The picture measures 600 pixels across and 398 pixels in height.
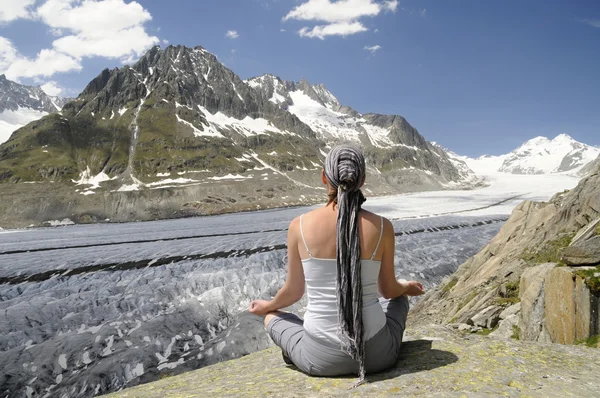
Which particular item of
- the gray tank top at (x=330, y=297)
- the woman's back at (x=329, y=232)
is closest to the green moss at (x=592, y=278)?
the gray tank top at (x=330, y=297)

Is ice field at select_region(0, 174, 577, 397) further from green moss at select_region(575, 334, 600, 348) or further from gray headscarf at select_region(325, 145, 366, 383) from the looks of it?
green moss at select_region(575, 334, 600, 348)

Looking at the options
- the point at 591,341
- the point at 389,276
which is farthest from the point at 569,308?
the point at 389,276

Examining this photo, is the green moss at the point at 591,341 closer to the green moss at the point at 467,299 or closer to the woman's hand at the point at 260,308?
the woman's hand at the point at 260,308

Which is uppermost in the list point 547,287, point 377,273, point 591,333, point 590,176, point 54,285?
point 590,176

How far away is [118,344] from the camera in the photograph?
16.0 metres

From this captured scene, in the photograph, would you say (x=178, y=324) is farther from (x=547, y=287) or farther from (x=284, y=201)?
(x=284, y=201)

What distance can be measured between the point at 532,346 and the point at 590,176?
13.9 meters

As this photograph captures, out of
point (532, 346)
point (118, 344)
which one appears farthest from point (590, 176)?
point (118, 344)

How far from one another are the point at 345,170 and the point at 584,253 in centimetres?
673

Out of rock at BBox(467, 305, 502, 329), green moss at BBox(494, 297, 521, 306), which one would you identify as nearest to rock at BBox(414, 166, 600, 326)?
green moss at BBox(494, 297, 521, 306)

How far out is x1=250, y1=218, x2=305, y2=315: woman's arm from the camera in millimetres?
4730

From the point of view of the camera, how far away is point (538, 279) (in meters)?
8.97

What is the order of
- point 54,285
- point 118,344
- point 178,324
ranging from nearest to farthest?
1. point 118,344
2. point 178,324
3. point 54,285

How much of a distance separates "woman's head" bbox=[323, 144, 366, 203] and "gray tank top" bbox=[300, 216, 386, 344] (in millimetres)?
654
